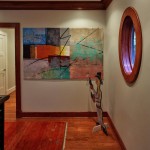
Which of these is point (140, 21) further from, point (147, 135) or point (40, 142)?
point (40, 142)

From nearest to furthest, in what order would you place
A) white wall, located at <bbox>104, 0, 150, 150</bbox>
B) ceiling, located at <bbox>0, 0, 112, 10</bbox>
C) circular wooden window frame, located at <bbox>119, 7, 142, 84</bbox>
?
white wall, located at <bbox>104, 0, 150, 150</bbox>, circular wooden window frame, located at <bbox>119, 7, 142, 84</bbox>, ceiling, located at <bbox>0, 0, 112, 10</bbox>

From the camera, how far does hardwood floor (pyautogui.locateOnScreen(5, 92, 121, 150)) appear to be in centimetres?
338

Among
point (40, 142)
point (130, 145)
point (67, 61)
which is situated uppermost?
point (67, 61)

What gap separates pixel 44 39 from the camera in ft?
15.6

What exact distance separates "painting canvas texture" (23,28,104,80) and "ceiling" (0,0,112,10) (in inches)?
17.5

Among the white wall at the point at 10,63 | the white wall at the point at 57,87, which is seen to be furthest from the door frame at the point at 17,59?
the white wall at the point at 10,63

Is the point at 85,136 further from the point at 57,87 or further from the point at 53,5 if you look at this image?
the point at 53,5

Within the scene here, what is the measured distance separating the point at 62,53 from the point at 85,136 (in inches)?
73.7

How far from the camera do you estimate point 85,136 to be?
378 centimetres

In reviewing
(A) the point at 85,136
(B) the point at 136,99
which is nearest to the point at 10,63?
(A) the point at 85,136

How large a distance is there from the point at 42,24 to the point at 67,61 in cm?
95

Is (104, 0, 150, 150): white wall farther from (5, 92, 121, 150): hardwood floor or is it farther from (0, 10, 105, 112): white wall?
(0, 10, 105, 112): white wall

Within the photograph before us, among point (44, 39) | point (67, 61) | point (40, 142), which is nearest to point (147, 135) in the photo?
point (40, 142)

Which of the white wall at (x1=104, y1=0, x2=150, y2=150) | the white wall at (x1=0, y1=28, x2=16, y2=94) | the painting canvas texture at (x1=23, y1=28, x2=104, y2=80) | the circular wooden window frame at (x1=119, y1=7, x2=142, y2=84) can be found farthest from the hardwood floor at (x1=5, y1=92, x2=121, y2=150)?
the white wall at (x1=0, y1=28, x2=16, y2=94)
